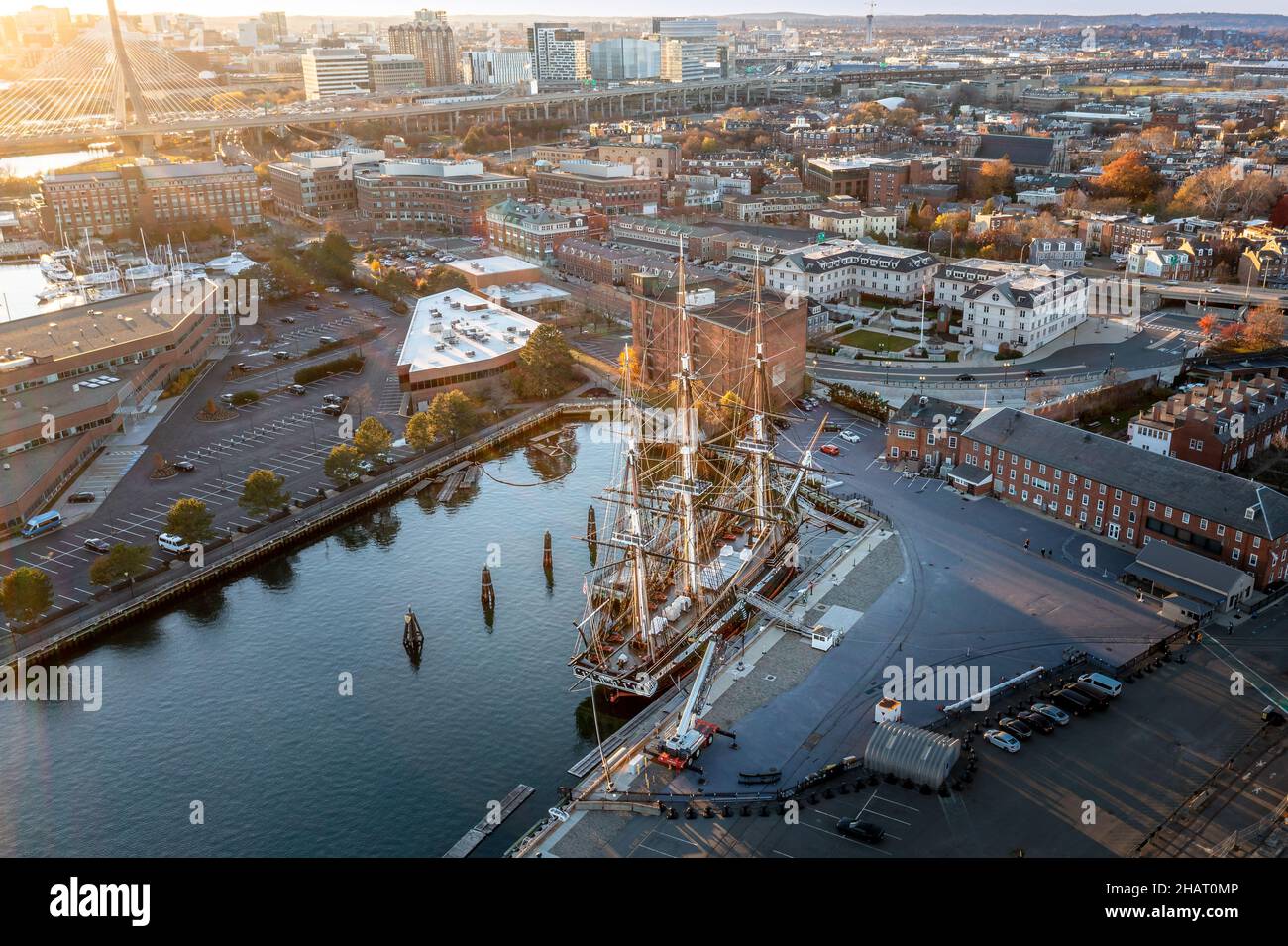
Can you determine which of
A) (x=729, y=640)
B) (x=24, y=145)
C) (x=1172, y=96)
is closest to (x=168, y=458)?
(x=729, y=640)

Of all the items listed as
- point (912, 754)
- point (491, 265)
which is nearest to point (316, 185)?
point (491, 265)

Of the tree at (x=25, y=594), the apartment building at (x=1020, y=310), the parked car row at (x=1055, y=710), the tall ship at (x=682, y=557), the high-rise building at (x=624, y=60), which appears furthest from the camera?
the high-rise building at (x=624, y=60)

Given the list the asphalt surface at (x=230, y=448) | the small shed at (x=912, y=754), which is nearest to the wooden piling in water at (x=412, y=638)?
the asphalt surface at (x=230, y=448)

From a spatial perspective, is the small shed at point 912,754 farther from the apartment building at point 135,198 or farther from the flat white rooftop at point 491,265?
the apartment building at point 135,198

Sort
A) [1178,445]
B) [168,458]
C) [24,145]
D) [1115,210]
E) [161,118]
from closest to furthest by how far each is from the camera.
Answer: [1178,445] < [168,458] < [1115,210] < [24,145] < [161,118]

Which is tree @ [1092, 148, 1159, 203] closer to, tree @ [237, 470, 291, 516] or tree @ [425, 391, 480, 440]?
tree @ [425, 391, 480, 440]
